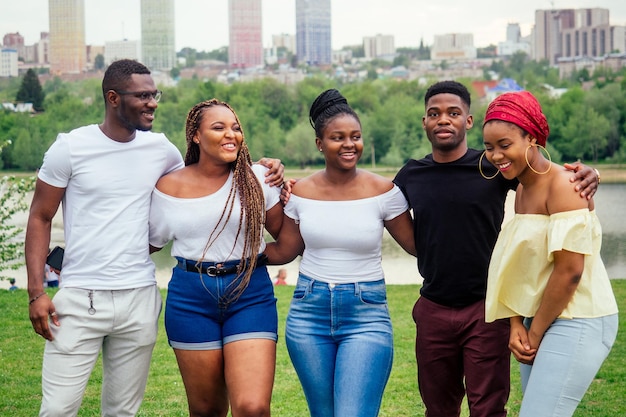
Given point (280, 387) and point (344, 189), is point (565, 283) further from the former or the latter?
point (280, 387)

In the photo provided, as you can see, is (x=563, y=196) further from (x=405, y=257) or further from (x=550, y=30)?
(x=550, y=30)

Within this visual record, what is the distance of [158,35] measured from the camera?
164m

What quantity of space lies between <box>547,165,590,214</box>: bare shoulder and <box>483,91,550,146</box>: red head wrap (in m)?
0.20

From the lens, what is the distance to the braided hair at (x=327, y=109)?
4129mm

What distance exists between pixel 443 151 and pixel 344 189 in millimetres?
484

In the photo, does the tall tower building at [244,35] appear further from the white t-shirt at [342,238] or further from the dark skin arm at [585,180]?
the dark skin arm at [585,180]

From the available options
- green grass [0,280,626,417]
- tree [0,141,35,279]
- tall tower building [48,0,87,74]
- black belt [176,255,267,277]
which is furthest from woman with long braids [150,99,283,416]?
tall tower building [48,0,87,74]

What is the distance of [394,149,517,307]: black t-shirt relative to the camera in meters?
4.05

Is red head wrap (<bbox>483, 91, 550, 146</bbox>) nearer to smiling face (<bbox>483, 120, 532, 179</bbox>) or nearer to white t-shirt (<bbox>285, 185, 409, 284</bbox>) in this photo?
smiling face (<bbox>483, 120, 532, 179</bbox>)

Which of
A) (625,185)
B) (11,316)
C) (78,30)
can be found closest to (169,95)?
(625,185)

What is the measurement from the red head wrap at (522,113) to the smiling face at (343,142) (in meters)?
0.63

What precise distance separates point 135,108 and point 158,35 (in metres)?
165

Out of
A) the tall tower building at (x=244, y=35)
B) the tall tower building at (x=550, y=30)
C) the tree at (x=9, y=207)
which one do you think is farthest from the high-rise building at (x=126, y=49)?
the tree at (x=9, y=207)

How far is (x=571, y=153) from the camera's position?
54.9 meters
